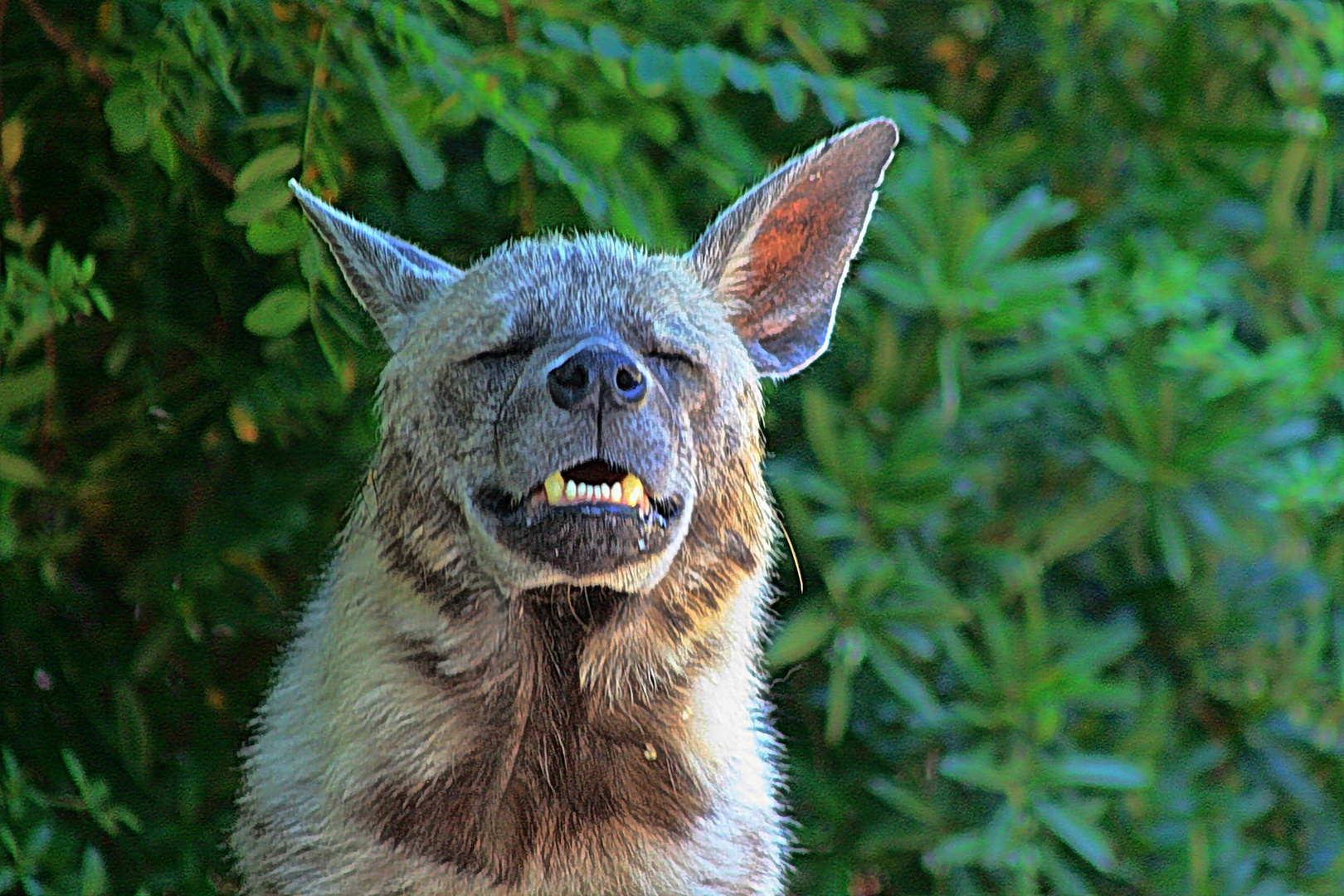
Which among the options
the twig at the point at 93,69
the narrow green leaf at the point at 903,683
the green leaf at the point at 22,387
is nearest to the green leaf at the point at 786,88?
the twig at the point at 93,69

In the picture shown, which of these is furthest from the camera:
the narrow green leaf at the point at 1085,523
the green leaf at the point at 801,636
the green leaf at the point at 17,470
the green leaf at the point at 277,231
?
the narrow green leaf at the point at 1085,523

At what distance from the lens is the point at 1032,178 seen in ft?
10.3

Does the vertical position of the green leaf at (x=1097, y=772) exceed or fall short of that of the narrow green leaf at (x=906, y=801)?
it exceeds it

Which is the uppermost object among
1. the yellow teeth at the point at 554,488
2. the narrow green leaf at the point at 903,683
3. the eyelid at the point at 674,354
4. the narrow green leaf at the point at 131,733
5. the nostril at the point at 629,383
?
the nostril at the point at 629,383

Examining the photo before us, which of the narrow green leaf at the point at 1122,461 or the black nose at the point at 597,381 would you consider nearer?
the black nose at the point at 597,381

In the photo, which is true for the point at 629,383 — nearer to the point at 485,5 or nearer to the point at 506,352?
the point at 506,352

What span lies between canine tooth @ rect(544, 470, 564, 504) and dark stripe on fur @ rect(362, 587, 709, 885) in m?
0.17

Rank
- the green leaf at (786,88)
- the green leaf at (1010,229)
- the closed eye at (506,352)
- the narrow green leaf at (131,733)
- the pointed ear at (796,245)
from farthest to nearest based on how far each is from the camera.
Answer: the green leaf at (1010,229), the narrow green leaf at (131,733), the green leaf at (786,88), the pointed ear at (796,245), the closed eye at (506,352)

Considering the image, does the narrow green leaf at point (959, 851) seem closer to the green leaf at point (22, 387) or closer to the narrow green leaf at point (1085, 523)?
the narrow green leaf at point (1085, 523)

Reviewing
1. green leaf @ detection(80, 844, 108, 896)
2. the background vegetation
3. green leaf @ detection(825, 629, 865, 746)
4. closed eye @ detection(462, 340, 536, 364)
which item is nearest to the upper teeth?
closed eye @ detection(462, 340, 536, 364)

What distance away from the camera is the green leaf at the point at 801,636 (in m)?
2.50

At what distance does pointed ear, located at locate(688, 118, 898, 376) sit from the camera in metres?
1.46

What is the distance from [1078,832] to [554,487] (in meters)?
1.64

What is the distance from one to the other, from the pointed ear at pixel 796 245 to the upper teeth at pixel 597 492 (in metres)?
0.37
